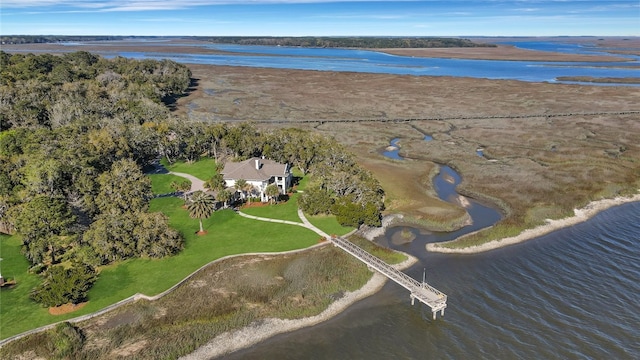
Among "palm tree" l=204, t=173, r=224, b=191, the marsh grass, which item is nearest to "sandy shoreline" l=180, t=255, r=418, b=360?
the marsh grass

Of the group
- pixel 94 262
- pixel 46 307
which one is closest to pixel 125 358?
pixel 46 307

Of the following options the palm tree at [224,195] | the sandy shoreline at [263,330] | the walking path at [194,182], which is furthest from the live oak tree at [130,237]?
the walking path at [194,182]

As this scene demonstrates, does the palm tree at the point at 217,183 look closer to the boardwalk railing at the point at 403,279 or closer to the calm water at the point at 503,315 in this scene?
the boardwalk railing at the point at 403,279

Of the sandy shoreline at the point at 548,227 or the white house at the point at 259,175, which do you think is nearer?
the sandy shoreline at the point at 548,227

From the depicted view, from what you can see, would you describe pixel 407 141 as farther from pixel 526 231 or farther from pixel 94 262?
pixel 94 262

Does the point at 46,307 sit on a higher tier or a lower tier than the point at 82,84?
lower

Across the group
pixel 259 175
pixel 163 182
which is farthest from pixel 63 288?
pixel 163 182

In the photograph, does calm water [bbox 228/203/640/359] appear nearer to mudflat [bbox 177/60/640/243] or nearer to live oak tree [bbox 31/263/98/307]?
mudflat [bbox 177/60/640/243]
